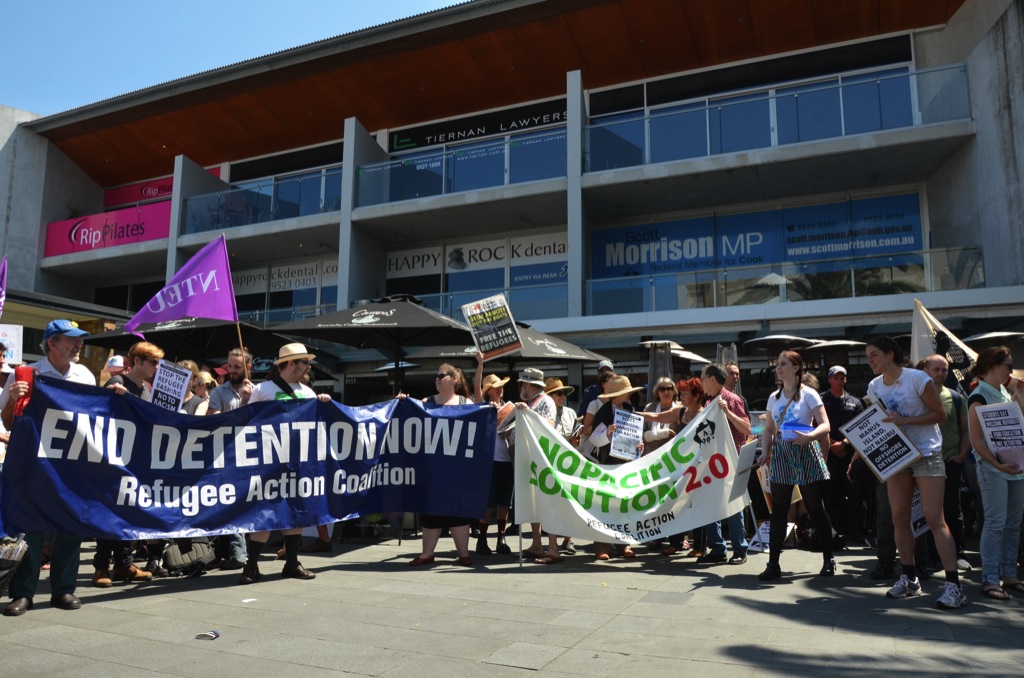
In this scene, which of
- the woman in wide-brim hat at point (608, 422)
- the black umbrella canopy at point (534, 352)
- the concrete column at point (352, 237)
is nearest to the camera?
the woman in wide-brim hat at point (608, 422)

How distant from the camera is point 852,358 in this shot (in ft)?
49.6

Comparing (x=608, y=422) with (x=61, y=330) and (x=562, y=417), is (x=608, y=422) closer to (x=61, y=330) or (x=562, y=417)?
(x=562, y=417)

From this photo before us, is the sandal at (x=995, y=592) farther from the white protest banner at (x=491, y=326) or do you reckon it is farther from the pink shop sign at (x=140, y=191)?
the pink shop sign at (x=140, y=191)

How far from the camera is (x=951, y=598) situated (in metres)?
4.86

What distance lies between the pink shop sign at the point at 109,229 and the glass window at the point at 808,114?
714 inches

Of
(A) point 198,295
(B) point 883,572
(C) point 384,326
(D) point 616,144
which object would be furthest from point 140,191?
(B) point 883,572

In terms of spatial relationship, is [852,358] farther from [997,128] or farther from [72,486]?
[72,486]

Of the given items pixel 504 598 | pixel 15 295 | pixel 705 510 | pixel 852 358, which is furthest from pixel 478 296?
pixel 504 598

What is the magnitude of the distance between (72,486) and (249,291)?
20056 millimetres

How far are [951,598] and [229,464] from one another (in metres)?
5.49

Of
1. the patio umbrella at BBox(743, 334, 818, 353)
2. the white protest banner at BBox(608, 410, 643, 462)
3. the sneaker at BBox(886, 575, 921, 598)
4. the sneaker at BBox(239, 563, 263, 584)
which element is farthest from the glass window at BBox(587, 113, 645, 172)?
the sneaker at BBox(239, 563, 263, 584)

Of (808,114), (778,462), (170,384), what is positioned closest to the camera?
(778,462)

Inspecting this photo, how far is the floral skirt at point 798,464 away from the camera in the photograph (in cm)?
580

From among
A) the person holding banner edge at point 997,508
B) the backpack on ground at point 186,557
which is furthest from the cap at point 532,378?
the person holding banner edge at point 997,508
